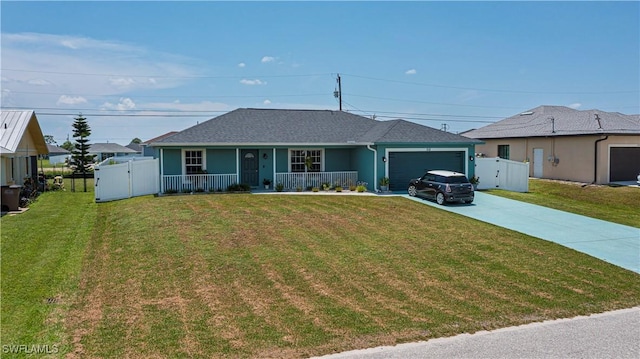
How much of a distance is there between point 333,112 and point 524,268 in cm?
2015

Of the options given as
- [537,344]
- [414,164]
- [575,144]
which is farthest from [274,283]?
[575,144]

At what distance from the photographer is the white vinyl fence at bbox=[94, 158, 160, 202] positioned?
19.2 meters

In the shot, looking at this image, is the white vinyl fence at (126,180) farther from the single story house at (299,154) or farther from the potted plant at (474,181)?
the potted plant at (474,181)

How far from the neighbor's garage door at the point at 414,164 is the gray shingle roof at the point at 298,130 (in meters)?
0.82

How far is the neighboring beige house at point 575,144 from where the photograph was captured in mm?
24859

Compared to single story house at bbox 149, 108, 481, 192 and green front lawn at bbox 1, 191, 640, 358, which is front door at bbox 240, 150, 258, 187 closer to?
single story house at bbox 149, 108, 481, 192

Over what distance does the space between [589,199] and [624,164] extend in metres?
5.72

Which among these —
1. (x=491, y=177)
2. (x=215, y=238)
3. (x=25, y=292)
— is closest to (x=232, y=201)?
(x=215, y=238)

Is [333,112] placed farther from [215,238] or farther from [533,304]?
[533,304]

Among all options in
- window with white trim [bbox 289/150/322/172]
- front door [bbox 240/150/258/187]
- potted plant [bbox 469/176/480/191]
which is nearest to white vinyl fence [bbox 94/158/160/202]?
front door [bbox 240/150/258/187]

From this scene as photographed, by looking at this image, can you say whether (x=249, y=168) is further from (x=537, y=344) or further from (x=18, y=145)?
(x=537, y=344)

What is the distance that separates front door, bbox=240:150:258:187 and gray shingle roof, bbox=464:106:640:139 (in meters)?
17.8

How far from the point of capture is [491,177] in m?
24.3

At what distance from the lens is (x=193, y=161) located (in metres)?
23.0
